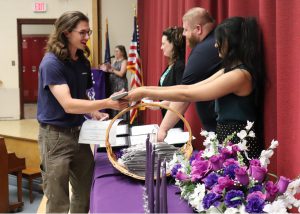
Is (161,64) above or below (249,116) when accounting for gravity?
above

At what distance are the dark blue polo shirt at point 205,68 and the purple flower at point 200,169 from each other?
3.00ft

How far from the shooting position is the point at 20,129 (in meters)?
6.27

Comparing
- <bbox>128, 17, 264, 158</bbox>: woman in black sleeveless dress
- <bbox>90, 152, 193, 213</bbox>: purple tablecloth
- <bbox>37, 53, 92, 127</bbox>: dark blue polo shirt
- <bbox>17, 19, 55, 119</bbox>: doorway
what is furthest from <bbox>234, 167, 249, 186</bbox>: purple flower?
<bbox>17, 19, 55, 119</bbox>: doorway

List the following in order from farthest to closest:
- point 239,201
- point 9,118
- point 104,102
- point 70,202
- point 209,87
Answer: point 9,118 < point 70,202 < point 104,102 < point 209,87 < point 239,201

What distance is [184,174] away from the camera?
1172mm

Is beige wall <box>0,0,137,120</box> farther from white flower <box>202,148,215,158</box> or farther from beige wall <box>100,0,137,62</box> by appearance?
white flower <box>202,148,215,158</box>

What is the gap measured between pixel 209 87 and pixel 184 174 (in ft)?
1.43

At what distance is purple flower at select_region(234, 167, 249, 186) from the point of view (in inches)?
39.6

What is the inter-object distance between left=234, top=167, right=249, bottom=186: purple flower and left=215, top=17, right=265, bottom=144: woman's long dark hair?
1.94ft

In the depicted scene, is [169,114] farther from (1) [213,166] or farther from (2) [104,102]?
(1) [213,166]

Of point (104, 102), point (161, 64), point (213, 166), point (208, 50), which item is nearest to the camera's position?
point (213, 166)

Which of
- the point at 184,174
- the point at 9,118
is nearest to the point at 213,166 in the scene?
the point at 184,174

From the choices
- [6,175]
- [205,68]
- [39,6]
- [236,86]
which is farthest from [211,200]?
[39,6]

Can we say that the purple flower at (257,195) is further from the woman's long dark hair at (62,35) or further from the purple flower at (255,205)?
the woman's long dark hair at (62,35)
